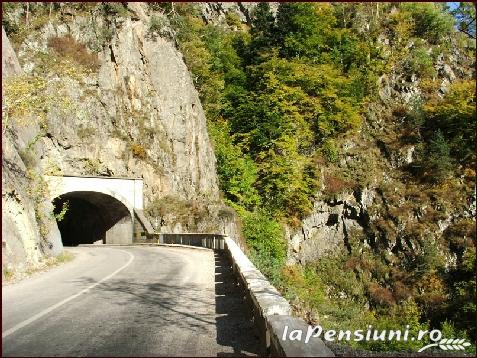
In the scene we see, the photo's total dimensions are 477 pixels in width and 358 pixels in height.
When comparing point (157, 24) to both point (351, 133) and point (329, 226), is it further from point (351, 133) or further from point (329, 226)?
point (329, 226)

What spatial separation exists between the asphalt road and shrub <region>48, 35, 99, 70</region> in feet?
104

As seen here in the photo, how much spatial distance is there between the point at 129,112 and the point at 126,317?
3603 centimetres

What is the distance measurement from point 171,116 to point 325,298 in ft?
73.2

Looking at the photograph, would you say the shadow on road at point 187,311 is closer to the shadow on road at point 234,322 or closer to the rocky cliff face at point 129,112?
the shadow on road at point 234,322

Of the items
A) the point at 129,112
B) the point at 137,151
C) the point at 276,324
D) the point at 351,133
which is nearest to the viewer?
the point at 276,324

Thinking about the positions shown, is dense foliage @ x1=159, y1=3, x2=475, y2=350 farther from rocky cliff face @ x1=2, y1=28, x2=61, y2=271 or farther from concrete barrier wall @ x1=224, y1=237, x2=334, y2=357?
concrete barrier wall @ x1=224, y1=237, x2=334, y2=357

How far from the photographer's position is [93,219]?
142ft

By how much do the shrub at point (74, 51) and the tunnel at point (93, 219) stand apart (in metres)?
12.1

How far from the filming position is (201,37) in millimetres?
56844

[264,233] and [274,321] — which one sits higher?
[274,321]

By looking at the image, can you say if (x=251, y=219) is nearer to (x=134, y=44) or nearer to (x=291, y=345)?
(x=134, y=44)

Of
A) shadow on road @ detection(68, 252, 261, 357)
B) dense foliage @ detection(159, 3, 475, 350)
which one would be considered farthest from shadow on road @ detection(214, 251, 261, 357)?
dense foliage @ detection(159, 3, 475, 350)

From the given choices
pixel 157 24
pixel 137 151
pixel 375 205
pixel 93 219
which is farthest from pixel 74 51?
pixel 375 205

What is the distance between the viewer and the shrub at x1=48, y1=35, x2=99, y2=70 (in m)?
40.7
